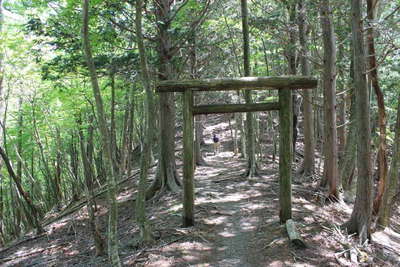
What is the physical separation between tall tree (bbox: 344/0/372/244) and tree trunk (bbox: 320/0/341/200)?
2867 millimetres

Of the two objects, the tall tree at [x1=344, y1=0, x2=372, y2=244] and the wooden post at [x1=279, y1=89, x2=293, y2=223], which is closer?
the tall tree at [x1=344, y1=0, x2=372, y2=244]

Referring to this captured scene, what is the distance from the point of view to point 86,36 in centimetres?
539

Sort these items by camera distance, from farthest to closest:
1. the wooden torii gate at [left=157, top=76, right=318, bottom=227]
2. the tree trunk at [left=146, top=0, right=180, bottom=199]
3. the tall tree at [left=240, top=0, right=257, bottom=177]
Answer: the tall tree at [left=240, top=0, right=257, bottom=177], the tree trunk at [left=146, top=0, right=180, bottom=199], the wooden torii gate at [left=157, top=76, right=318, bottom=227]

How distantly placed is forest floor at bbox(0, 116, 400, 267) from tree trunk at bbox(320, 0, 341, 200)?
0.70 metres

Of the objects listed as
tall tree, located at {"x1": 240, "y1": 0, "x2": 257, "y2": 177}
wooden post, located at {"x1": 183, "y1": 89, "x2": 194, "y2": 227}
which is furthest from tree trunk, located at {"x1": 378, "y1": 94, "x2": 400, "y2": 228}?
wooden post, located at {"x1": 183, "y1": 89, "x2": 194, "y2": 227}

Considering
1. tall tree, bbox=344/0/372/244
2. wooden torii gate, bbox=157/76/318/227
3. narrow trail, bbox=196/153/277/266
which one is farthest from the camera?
wooden torii gate, bbox=157/76/318/227

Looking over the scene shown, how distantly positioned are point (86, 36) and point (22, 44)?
6546 millimetres

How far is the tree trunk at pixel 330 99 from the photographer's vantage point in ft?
30.2

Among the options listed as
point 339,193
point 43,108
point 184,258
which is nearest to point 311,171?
point 339,193

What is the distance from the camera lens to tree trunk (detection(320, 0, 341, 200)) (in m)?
9.20

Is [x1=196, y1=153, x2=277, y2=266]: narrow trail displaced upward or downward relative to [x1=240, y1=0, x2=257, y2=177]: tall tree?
downward

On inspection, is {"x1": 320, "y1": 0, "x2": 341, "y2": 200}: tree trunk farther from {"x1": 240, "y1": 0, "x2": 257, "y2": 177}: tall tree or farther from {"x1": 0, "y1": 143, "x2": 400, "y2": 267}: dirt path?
{"x1": 240, "y1": 0, "x2": 257, "y2": 177}: tall tree

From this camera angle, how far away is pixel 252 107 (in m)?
6.86

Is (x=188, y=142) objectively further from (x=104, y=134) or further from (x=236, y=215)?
(x=236, y=215)
